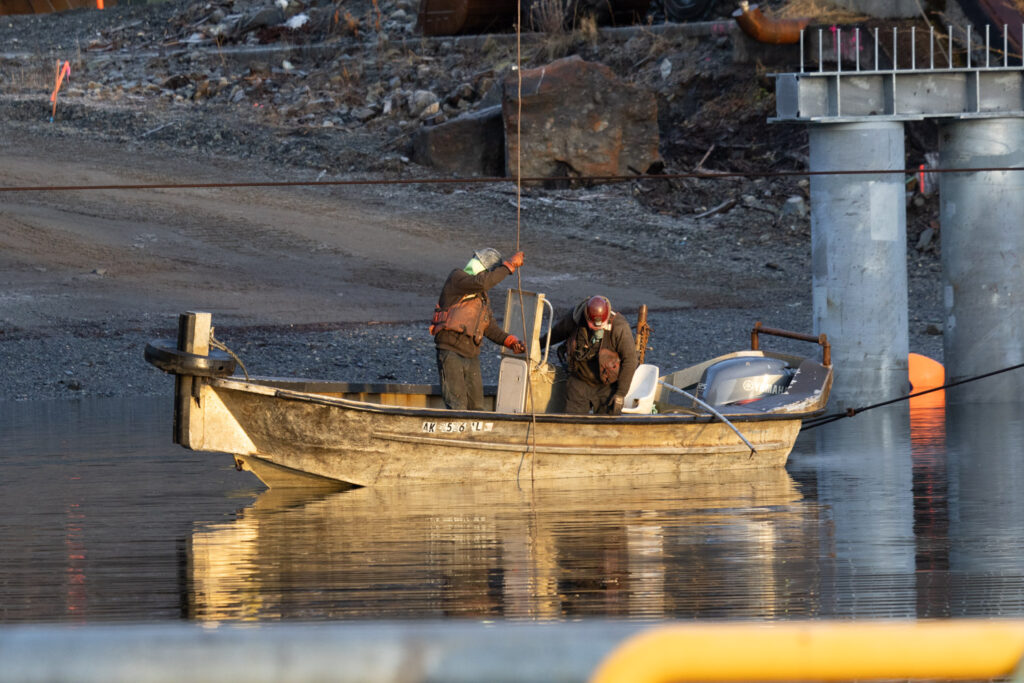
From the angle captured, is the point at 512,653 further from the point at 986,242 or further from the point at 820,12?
the point at 820,12

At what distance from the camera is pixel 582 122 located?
109 feet

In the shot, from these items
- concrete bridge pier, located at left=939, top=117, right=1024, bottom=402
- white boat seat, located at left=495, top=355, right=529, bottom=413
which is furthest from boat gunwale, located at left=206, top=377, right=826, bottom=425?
concrete bridge pier, located at left=939, top=117, right=1024, bottom=402

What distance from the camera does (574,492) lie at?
12844 mm

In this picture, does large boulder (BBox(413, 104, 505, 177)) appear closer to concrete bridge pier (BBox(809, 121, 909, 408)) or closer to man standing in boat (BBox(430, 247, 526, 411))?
concrete bridge pier (BBox(809, 121, 909, 408))

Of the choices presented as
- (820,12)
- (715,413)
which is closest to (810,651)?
(715,413)

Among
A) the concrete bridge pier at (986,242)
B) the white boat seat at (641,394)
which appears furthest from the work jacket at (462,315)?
the concrete bridge pier at (986,242)

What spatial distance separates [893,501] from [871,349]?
7.38 m

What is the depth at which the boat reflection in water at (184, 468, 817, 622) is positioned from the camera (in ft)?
26.8

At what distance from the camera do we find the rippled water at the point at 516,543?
26.9 feet

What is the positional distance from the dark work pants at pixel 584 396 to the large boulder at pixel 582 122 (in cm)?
1980

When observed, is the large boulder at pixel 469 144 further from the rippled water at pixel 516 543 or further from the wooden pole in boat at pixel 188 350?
the wooden pole in boat at pixel 188 350

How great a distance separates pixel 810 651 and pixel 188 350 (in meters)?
9.01

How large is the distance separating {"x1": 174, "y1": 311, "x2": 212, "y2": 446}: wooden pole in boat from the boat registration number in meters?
1.92

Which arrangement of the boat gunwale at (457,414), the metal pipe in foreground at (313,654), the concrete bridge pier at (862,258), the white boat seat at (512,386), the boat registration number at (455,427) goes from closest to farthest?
the metal pipe in foreground at (313,654), the boat gunwale at (457,414), the boat registration number at (455,427), the white boat seat at (512,386), the concrete bridge pier at (862,258)
